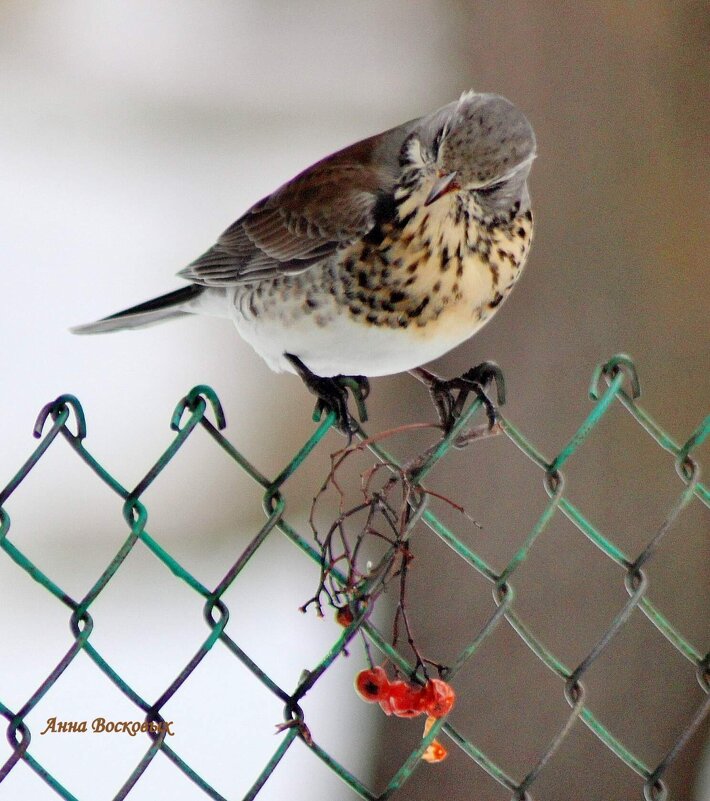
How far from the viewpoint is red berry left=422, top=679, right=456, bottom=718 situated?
133 centimetres

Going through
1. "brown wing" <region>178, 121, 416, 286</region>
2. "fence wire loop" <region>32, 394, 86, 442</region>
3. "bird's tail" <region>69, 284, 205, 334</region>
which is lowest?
"fence wire loop" <region>32, 394, 86, 442</region>

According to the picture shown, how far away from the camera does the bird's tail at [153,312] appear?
7.23 feet

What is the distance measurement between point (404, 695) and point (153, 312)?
1.17 meters

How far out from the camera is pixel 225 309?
2.21 meters

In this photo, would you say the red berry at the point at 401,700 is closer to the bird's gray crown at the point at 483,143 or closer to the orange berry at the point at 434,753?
the orange berry at the point at 434,753

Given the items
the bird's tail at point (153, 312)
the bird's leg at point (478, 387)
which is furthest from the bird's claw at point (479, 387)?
the bird's tail at point (153, 312)

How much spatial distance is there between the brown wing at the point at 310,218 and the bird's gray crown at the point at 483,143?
20 centimetres

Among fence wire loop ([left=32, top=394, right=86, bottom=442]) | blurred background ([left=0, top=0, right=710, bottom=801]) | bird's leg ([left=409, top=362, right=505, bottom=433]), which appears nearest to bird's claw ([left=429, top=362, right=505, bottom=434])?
bird's leg ([left=409, top=362, right=505, bottom=433])

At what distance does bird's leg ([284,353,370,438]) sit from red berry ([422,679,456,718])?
0.36 metres

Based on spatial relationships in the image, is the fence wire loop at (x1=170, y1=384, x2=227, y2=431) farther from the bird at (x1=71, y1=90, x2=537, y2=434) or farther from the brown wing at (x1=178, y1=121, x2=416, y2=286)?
the brown wing at (x1=178, y1=121, x2=416, y2=286)

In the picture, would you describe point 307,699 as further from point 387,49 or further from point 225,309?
point 387,49

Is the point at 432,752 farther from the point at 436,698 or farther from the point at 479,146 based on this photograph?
the point at 479,146

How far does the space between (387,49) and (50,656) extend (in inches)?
94.6

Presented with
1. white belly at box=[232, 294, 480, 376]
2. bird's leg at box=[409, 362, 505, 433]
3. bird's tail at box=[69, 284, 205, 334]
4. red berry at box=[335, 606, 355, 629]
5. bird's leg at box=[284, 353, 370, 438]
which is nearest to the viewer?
red berry at box=[335, 606, 355, 629]
